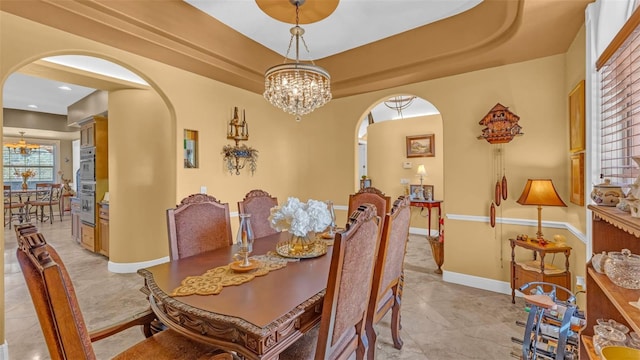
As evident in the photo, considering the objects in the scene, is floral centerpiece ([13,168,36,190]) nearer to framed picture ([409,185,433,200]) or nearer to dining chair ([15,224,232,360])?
dining chair ([15,224,232,360])

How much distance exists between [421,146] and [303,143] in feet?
9.40

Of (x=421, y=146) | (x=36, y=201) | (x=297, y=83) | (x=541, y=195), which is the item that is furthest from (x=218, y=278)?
(x=36, y=201)

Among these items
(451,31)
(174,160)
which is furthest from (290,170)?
(451,31)

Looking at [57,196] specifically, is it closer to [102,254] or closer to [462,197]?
[102,254]

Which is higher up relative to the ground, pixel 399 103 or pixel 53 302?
pixel 399 103

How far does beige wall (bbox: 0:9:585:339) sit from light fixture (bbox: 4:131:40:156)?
6.16 m

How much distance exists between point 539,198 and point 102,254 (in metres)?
6.05

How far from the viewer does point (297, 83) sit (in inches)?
91.6

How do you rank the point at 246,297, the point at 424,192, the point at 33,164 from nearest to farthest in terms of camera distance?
the point at 246,297 → the point at 424,192 → the point at 33,164

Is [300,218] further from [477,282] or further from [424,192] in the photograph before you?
[424,192]

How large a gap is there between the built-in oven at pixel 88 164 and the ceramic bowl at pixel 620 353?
5.82m

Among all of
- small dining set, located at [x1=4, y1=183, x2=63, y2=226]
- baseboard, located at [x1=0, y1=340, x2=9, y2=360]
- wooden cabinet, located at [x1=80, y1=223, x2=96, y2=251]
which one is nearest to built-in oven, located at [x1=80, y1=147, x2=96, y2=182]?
wooden cabinet, located at [x1=80, y1=223, x2=96, y2=251]

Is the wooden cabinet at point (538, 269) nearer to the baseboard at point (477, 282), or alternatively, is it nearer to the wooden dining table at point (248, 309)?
the baseboard at point (477, 282)

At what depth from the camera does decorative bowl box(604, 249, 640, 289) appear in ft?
3.43
